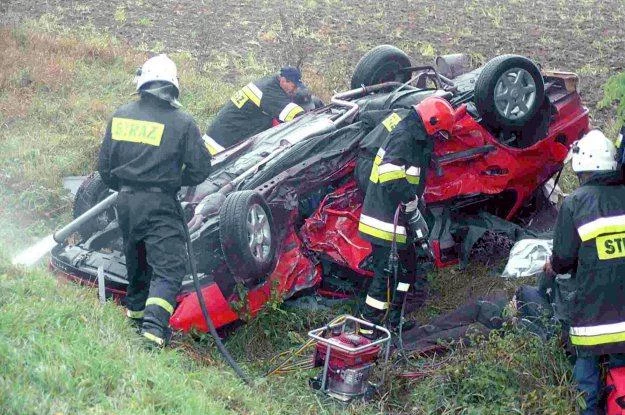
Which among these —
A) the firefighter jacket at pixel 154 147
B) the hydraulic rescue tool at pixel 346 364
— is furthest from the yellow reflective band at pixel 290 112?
the hydraulic rescue tool at pixel 346 364

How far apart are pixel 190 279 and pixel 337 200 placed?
140 centimetres

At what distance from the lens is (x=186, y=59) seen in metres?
13.5

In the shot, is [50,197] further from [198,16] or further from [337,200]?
[198,16]

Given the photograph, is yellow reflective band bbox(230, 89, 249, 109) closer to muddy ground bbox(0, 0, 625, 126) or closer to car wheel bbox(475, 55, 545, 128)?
car wheel bbox(475, 55, 545, 128)

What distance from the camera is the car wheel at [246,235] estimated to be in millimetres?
5668

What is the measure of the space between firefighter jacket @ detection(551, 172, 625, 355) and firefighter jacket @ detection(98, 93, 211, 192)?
247 centimetres

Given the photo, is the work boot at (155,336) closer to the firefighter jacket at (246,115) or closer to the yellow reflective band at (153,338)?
the yellow reflective band at (153,338)

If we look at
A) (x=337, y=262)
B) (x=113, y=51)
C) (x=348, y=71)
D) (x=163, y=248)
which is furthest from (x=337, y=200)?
(x=113, y=51)

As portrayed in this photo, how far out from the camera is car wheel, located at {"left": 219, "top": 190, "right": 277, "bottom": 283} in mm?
5668

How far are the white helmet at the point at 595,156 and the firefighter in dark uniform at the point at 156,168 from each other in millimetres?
2458

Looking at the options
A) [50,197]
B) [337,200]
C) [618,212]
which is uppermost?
[618,212]

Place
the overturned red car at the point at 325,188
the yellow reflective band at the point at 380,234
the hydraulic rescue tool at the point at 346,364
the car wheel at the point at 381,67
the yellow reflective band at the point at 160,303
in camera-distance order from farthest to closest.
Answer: the car wheel at the point at 381,67 < the yellow reflective band at the point at 380,234 < the overturned red car at the point at 325,188 < the yellow reflective band at the point at 160,303 < the hydraulic rescue tool at the point at 346,364

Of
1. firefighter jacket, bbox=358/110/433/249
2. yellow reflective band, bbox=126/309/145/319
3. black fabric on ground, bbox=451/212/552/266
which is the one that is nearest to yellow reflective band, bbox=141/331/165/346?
yellow reflective band, bbox=126/309/145/319

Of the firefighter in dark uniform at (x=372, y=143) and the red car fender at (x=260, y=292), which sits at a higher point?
the firefighter in dark uniform at (x=372, y=143)
